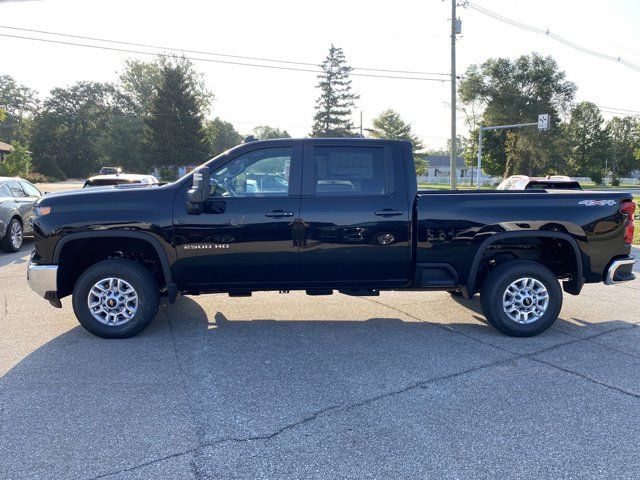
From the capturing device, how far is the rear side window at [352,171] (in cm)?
505

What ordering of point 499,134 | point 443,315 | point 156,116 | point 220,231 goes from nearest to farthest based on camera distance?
point 220,231
point 443,315
point 156,116
point 499,134

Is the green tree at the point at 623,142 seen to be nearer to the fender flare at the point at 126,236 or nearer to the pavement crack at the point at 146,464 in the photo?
the fender flare at the point at 126,236

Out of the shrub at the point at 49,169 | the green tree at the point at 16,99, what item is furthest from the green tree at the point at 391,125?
the green tree at the point at 16,99

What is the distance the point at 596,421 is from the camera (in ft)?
11.2

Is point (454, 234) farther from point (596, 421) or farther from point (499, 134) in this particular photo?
point (499, 134)

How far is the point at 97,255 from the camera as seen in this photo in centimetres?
533

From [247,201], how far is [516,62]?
6074 centimetres

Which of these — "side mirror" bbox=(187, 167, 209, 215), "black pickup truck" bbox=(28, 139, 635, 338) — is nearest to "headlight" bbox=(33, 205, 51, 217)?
"black pickup truck" bbox=(28, 139, 635, 338)

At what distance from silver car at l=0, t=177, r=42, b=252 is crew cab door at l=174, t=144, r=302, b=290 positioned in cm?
741

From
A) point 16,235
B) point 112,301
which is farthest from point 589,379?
point 16,235

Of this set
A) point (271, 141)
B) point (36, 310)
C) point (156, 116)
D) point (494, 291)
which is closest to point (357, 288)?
point (494, 291)

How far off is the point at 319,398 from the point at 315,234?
5.75 ft

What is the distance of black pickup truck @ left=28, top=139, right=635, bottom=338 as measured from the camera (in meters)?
4.88

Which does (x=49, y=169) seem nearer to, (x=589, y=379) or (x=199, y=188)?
(x=199, y=188)
